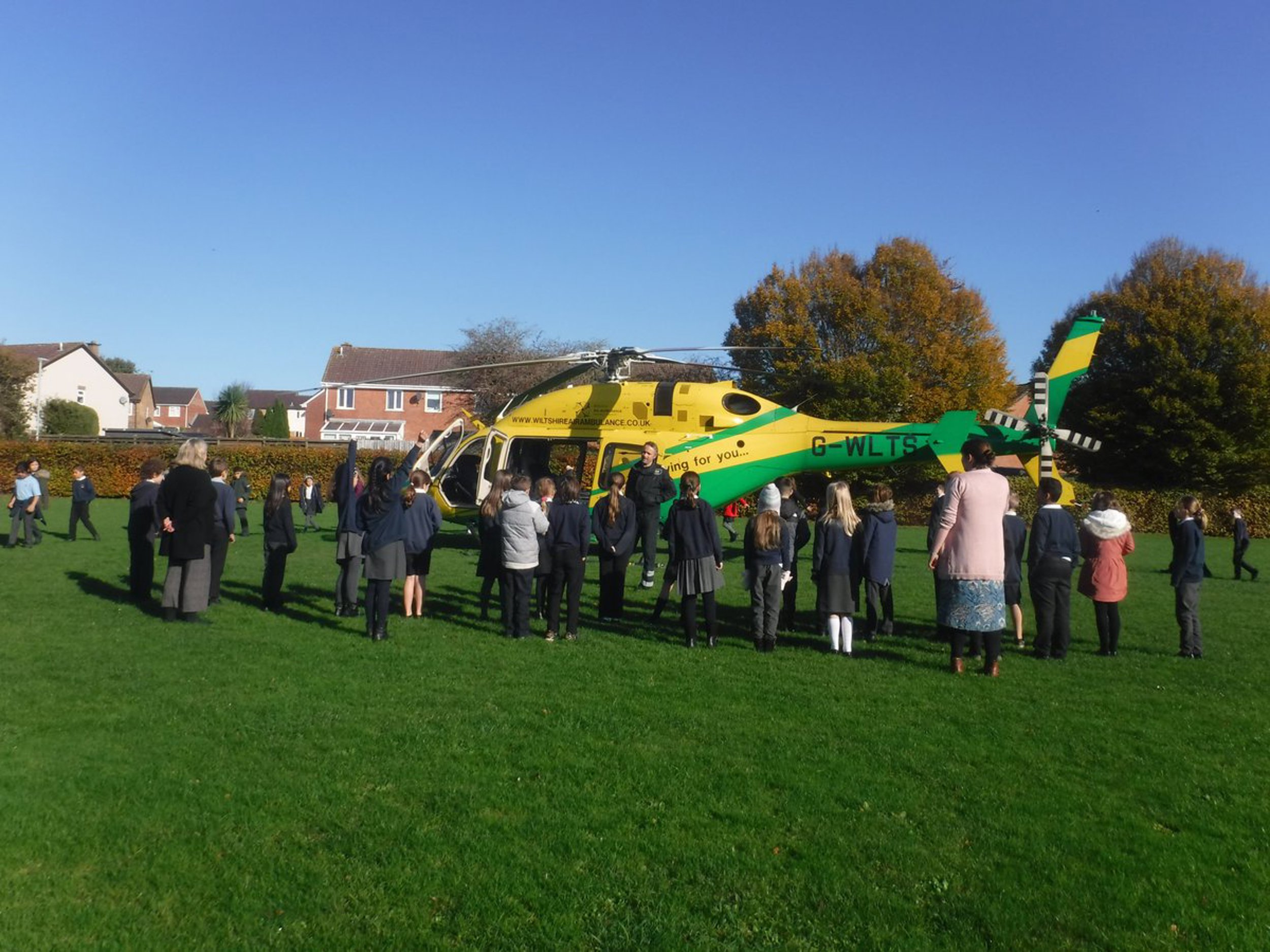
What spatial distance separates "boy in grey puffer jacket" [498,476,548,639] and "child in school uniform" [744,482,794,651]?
2.17 m

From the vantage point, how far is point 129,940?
3723 millimetres

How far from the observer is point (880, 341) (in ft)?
128

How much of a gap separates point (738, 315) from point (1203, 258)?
18870 millimetres

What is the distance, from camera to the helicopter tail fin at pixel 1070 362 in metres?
16.2

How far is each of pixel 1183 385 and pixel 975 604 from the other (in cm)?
3397

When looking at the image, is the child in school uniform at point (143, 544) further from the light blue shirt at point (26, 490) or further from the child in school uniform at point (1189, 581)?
the child in school uniform at point (1189, 581)

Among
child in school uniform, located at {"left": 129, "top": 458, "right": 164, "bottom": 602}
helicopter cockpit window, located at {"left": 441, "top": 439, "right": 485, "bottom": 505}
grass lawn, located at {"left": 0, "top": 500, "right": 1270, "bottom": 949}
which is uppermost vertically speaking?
helicopter cockpit window, located at {"left": 441, "top": 439, "right": 485, "bottom": 505}

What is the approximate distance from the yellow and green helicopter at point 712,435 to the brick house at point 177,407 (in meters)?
86.7

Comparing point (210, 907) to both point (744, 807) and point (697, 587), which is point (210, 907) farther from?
point (697, 587)

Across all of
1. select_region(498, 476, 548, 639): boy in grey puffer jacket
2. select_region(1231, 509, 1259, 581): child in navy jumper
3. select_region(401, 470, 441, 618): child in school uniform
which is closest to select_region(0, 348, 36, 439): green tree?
select_region(401, 470, 441, 618): child in school uniform

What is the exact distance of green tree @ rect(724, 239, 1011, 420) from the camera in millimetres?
38031

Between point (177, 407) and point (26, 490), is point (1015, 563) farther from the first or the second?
point (177, 407)

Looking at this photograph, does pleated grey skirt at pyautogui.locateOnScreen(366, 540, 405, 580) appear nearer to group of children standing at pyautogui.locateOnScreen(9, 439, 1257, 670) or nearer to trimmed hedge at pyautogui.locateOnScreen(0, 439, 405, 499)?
group of children standing at pyautogui.locateOnScreen(9, 439, 1257, 670)

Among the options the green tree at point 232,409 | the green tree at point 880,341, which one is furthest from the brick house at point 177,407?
the green tree at point 880,341
